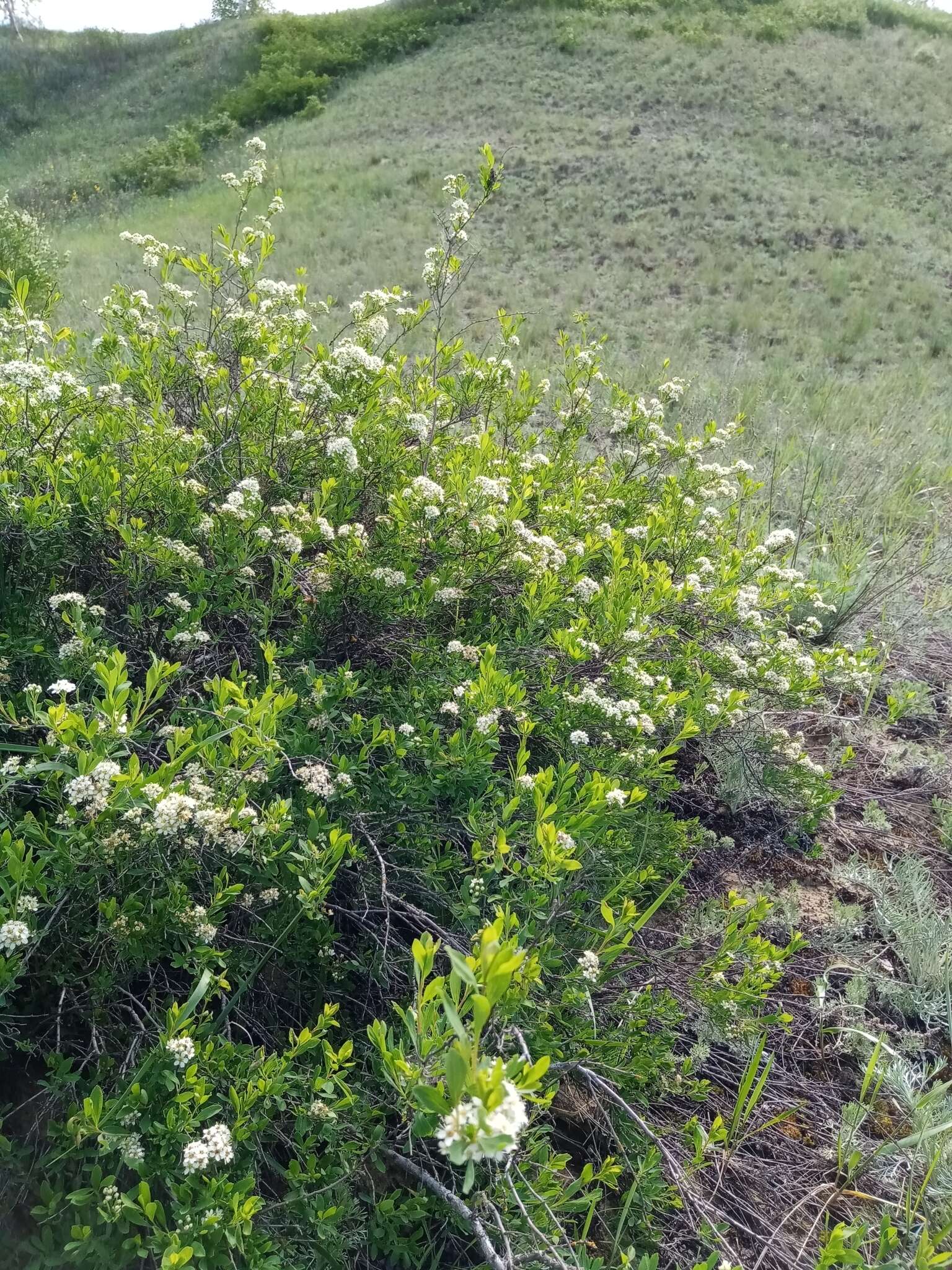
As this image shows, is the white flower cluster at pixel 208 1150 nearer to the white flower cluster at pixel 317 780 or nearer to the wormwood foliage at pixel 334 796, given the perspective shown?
the wormwood foliage at pixel 334 796

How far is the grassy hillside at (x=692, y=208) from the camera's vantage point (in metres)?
8.88

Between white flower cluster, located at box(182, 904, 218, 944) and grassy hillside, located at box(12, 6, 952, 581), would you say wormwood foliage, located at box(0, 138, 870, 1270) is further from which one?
grassy hillside, located at box(12, 6, 952, 581)

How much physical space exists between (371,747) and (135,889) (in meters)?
0.67

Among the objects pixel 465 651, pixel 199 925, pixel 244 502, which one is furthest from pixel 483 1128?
pixel 244 502

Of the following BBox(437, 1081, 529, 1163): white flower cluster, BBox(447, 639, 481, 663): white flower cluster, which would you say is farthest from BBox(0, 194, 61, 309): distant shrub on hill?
BBox(437, 1081, 529, 1163): white flower cluster

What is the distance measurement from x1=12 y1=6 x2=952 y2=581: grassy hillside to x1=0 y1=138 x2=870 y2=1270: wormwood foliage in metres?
3.56

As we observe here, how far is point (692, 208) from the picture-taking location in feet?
50.9

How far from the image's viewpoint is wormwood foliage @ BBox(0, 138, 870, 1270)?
1.44m

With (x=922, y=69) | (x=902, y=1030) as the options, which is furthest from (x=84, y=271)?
(x=922, y=69)

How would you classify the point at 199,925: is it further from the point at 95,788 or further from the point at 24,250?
the point at 24,250

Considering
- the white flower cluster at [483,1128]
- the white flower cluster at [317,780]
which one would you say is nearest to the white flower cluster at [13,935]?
the white flower cluster at [317,780]

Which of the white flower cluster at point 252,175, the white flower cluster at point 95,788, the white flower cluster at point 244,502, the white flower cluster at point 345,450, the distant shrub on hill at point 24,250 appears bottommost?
the white flower cluster at point 95,788

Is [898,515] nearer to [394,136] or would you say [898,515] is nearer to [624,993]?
[624,993]

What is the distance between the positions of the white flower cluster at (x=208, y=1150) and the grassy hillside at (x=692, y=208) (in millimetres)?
5376
